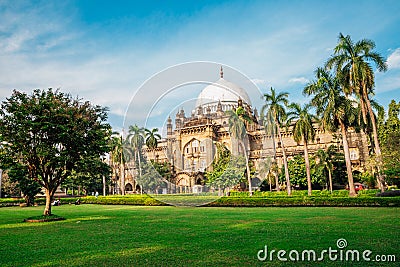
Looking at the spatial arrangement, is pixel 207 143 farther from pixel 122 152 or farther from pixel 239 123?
pixel 122 152

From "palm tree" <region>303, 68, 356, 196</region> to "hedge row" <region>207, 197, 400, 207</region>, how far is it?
6.30m

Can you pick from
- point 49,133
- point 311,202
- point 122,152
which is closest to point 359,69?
point 311,202

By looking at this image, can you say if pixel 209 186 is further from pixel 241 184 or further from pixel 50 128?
pixel 50 128

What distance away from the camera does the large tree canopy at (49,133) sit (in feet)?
51.7

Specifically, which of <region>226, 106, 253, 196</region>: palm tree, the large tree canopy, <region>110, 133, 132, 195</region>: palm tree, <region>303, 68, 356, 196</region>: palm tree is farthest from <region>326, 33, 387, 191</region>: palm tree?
<region>110, 133, 132, 195</region>: palm tree

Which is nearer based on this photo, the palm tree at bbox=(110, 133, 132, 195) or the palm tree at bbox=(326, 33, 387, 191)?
the palm tree at bbox=(326, 33, 387, 191)

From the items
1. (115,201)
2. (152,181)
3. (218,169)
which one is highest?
(218,169)

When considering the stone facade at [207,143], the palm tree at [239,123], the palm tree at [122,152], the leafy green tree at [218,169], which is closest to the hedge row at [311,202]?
the leafy green tree at [218,169]

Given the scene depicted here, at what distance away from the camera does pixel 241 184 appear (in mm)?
44312

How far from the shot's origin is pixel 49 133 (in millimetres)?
16125

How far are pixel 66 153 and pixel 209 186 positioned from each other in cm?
1886

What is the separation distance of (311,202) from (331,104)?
9096 mm

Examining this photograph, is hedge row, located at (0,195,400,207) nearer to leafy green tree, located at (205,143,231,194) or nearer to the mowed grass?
leafy green tree, located at (205,143,231,194)

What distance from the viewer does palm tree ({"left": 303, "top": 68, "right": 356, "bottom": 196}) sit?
1080 inches
